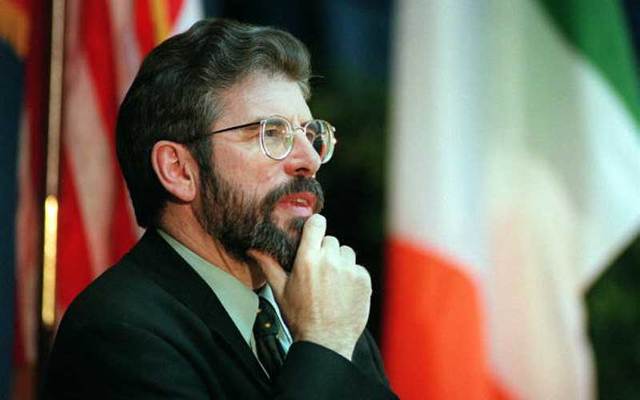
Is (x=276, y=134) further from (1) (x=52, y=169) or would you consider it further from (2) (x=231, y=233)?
(1) (x=52, y=169)

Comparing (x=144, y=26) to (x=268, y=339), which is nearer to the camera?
(x=268, y=339)

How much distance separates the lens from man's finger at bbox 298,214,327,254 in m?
2.43

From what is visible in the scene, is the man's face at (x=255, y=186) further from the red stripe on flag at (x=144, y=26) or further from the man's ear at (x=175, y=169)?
the red stripe on flag at (x=144, y=26)

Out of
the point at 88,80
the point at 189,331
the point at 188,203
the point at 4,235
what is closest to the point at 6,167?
the point at 4,235

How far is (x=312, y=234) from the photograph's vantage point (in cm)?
246

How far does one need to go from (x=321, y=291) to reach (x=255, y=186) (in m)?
0.30

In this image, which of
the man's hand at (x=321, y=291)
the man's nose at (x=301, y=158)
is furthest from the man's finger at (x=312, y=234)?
the man's nose at (x=301, y=158)

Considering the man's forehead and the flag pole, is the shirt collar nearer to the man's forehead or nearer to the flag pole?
the man's forehead

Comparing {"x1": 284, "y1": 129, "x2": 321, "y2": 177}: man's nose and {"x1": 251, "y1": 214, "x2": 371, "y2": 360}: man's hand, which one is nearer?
{"x1": 251, "y1": 214, "x2": 371, "y2": 360}: man's hand

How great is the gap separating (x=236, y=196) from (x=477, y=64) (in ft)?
5.37

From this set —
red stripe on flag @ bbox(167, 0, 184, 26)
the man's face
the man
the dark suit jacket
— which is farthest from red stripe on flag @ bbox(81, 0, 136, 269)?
the dark suit jacket

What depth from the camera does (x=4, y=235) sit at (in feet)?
11.3

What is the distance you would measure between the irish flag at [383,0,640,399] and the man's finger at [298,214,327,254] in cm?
134

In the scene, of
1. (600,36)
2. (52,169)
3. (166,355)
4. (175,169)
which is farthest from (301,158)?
(600,36)
